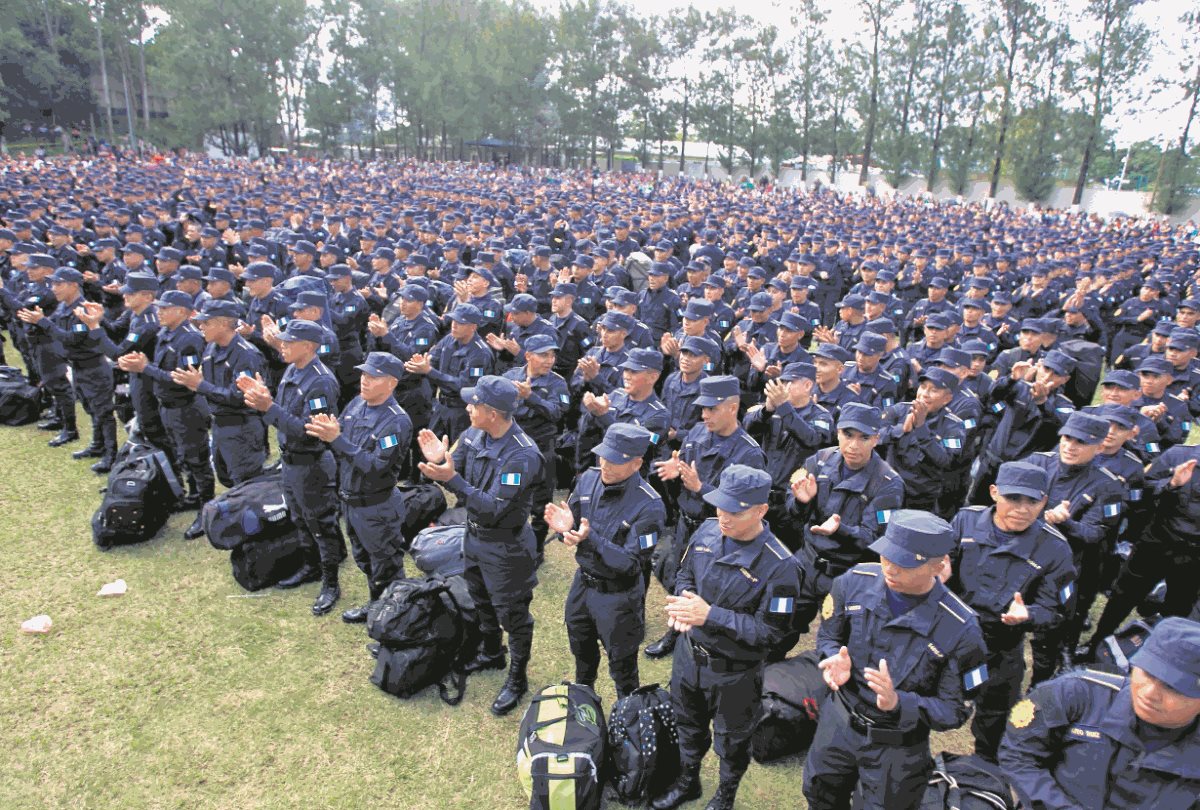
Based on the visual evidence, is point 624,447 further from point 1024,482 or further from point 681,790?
point 1024,482

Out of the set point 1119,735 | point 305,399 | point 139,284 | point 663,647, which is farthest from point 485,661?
point 139,284

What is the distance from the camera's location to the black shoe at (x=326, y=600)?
5.88 m

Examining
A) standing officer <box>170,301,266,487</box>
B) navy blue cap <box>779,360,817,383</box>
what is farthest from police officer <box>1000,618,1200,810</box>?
standing officer <box>170,301,266,487</box>

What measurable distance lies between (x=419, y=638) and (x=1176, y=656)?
426 cm

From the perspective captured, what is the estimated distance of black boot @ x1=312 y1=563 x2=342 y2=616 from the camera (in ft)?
19.3

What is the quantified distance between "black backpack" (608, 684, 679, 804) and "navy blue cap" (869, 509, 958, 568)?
1805 mm

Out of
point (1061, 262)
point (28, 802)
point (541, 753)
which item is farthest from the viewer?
point (1061, 262)

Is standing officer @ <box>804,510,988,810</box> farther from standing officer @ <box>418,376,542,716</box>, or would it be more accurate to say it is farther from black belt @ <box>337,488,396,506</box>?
black belt @ <box>337,488,396,506</box>

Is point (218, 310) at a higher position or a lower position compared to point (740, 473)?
higher

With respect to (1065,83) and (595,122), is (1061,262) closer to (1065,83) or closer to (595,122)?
(1065,83)

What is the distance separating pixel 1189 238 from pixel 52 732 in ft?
116

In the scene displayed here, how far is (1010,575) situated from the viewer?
4.05m

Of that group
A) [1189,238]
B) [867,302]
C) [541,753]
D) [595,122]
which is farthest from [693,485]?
[595,122]

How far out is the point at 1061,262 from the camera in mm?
15578
